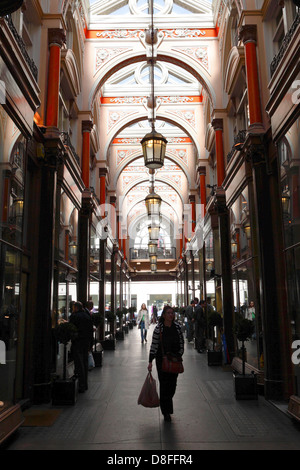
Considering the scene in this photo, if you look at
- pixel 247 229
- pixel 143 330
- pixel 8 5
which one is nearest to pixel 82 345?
pixel 247 229

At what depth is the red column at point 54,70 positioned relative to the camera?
7.69 m

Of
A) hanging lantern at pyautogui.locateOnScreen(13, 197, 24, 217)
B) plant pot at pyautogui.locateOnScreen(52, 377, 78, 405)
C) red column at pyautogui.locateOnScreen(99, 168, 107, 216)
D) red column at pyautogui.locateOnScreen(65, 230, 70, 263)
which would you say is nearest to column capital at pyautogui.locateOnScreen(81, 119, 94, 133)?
red column at pyautogui.locateOnScreen(65, 230, 70, 263)

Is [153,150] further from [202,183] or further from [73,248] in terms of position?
[202,183]

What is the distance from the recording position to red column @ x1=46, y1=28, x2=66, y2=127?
769cm

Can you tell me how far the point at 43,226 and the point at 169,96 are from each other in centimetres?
1252

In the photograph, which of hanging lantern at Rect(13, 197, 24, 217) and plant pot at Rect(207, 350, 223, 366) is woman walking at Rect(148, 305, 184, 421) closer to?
hanging lantern at Rect(13, 197, 24, 217)

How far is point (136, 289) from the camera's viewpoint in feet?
129

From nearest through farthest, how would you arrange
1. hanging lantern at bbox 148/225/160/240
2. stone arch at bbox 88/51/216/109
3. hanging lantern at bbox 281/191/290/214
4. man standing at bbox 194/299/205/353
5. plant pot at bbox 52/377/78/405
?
1. hanging lantern at bbox 281/191/290/214
2. plant pot at bbox 52/377/78/405
3. stone arch at bbox 88/51/216/109
4. man standing at bbox 194/299/205/353
5. hanging lantern at bbox 148/225/160/240

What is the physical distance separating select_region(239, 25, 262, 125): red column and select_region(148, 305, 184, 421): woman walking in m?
3.97

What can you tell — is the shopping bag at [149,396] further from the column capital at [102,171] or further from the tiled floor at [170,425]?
the column capital at [102,171]

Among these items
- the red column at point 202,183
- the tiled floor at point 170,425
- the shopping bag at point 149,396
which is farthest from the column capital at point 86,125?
the shopping bag at point 149,396

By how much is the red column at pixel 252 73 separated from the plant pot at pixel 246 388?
4.30 m

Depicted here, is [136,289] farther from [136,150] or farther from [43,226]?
[43,226]
